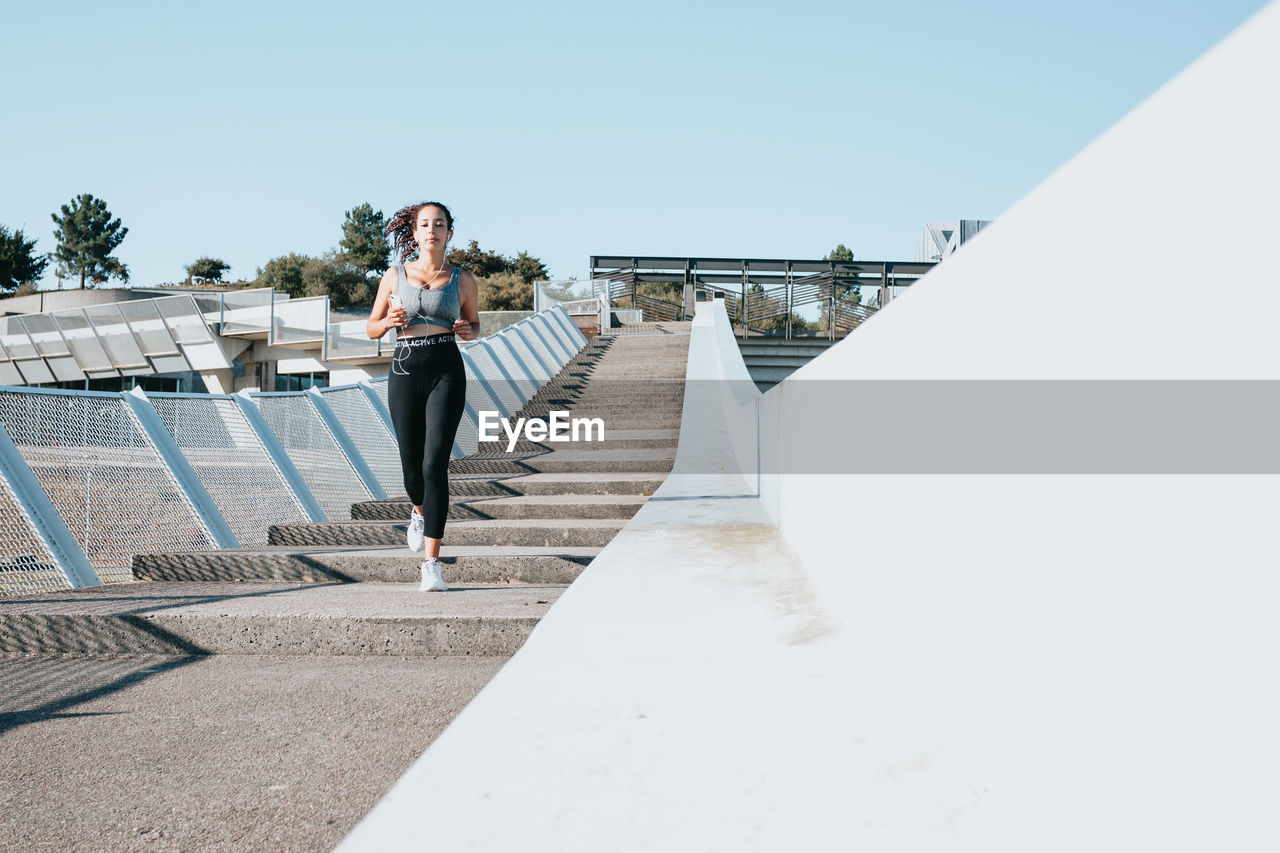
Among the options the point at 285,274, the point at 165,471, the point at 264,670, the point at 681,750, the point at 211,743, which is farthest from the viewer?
the point at 285,274

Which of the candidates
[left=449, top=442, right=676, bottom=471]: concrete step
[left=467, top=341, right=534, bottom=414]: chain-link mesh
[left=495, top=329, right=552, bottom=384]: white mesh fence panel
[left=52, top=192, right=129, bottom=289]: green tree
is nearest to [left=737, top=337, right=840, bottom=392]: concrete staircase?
[left=495, top=329, right=552, bottom=384]: white mesh fence panel

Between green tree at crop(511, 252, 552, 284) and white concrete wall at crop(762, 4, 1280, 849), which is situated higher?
green tree at crop(511, 252, 552, 284)

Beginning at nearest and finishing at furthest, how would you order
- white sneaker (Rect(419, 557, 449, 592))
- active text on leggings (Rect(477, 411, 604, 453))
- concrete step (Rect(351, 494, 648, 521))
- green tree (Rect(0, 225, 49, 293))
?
white sneaker (Rect(419, 557, 449, 592))
concrete step (Rect(351, 494, 648, 521))
active text on leggings (Rect(477, 411, 604, 453))
green tree (Rect(0, 225, 49, 293))

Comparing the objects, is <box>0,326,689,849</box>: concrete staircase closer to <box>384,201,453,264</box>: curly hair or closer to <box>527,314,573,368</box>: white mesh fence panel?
<box>384,201,453,264</box>: curly hair

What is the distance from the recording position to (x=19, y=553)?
14.1 ft

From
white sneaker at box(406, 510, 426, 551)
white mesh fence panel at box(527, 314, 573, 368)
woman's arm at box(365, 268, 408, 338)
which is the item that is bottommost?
white sneaker at box(406, 510, 426, 551)

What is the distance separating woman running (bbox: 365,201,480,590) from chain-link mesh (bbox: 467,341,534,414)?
7.25m

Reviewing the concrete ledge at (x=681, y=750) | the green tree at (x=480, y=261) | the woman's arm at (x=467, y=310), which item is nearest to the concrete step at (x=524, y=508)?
the woman's arm at (x=467, y=310)

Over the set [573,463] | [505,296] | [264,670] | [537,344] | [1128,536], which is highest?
[505,296]

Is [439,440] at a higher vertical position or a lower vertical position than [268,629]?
higher

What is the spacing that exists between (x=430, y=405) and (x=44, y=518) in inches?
74.4

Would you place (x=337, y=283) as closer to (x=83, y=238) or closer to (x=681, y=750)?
(x=83, y=238)

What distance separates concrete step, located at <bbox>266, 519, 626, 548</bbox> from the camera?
5492 mm


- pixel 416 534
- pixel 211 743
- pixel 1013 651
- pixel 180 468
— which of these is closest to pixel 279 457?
pixel 180 468
